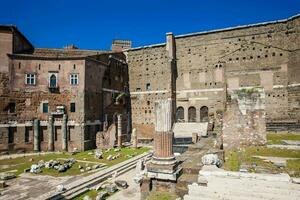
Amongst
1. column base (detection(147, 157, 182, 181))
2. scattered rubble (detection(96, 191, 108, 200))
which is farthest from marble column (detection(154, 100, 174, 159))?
scattered rubble (detection(96, 191, 108, 200))

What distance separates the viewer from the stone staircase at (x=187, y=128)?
25517mm

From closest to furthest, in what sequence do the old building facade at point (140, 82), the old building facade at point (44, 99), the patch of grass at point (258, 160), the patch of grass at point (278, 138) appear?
1. the patch of grass at point (258, 160)
2. the patch of grass at point (278, 138)
3. the old building facade at point (44, 99)
4. the old building facade at point (140, 82)

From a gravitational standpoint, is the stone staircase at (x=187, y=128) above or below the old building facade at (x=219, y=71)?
below

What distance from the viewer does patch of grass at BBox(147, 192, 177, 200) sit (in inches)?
305

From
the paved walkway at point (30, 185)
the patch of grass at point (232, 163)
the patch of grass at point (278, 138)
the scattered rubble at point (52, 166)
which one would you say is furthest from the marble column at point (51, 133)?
the patch of grass at point (278, 138)

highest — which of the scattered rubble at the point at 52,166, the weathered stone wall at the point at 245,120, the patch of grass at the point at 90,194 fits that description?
the weathered stone wall at the point at 245,120

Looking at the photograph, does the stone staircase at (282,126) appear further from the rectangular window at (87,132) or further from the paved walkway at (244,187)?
the rectangular window at (87,132)

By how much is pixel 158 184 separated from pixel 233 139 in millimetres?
5704

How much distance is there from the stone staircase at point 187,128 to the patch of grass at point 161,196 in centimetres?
1725

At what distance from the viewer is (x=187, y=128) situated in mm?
27094

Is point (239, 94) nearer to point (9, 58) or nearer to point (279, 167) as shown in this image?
point (279, 167)

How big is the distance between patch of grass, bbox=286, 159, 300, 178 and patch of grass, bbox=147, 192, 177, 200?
3.88 metres

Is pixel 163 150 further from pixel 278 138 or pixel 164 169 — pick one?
pixel 278 138

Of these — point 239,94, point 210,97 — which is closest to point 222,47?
point 210,97
